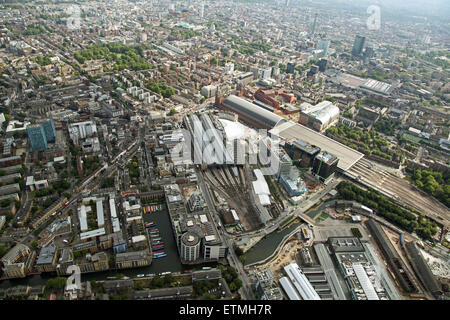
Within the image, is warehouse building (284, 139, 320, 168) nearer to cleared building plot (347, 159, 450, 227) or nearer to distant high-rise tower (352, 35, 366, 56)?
cleared building plot (347, 159, 450, 227)

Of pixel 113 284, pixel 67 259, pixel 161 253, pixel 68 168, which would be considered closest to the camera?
pixel 113 284

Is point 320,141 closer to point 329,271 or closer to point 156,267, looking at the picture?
point 329,271

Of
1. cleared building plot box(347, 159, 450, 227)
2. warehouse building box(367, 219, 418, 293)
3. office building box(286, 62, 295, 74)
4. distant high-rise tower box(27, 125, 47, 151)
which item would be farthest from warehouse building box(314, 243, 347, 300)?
office building box(286, 62, 295, 74)

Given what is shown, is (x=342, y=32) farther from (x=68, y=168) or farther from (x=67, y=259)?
(x=67, y=259)

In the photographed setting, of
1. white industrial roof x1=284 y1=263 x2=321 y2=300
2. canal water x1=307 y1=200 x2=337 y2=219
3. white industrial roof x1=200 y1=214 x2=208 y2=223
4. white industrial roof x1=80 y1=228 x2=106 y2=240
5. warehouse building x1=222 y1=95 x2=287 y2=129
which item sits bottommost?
canal water x1=307 y1=200 x2=337 y2=219

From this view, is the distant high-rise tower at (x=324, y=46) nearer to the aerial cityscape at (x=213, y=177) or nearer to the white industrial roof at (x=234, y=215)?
the aerial cityscape at (x=213, y=177)
